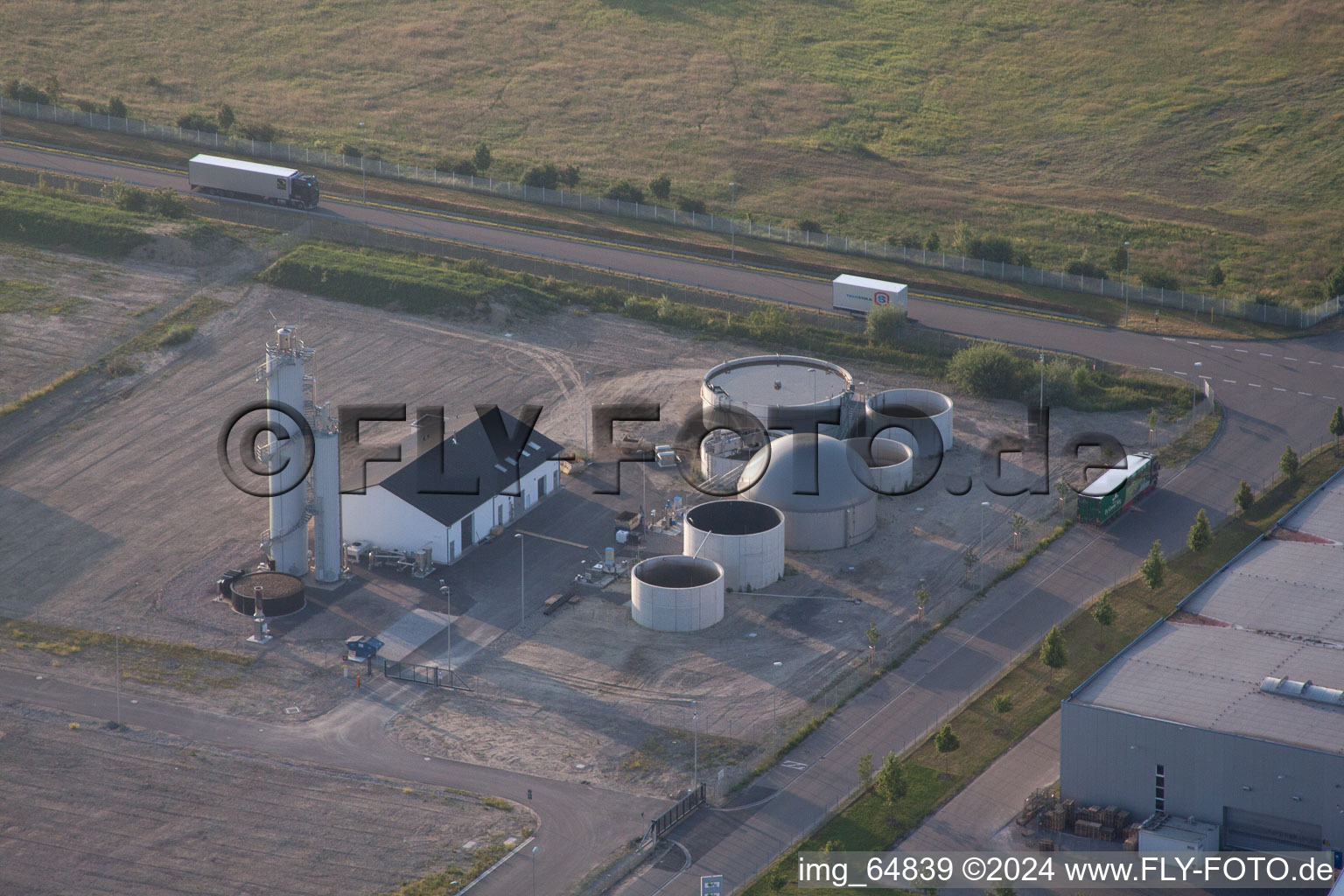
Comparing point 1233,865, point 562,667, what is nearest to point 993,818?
point 1233,865

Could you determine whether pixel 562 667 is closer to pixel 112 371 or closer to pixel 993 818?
pixel 993 818

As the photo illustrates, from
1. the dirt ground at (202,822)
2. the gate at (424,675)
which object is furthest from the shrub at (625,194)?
the dirt ground at (202,822)

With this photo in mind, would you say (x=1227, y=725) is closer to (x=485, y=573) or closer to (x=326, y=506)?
(x=485, y=573)

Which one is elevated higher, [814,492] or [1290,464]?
[1290,464]

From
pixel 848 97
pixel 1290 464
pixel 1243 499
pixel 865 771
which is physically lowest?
pixel 865 771

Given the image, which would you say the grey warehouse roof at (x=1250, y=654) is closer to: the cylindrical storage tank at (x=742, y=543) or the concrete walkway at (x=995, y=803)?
the concrete walkway at (x=995, y=803)

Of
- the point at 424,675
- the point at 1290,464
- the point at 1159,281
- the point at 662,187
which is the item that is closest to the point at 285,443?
the point at 424,675
